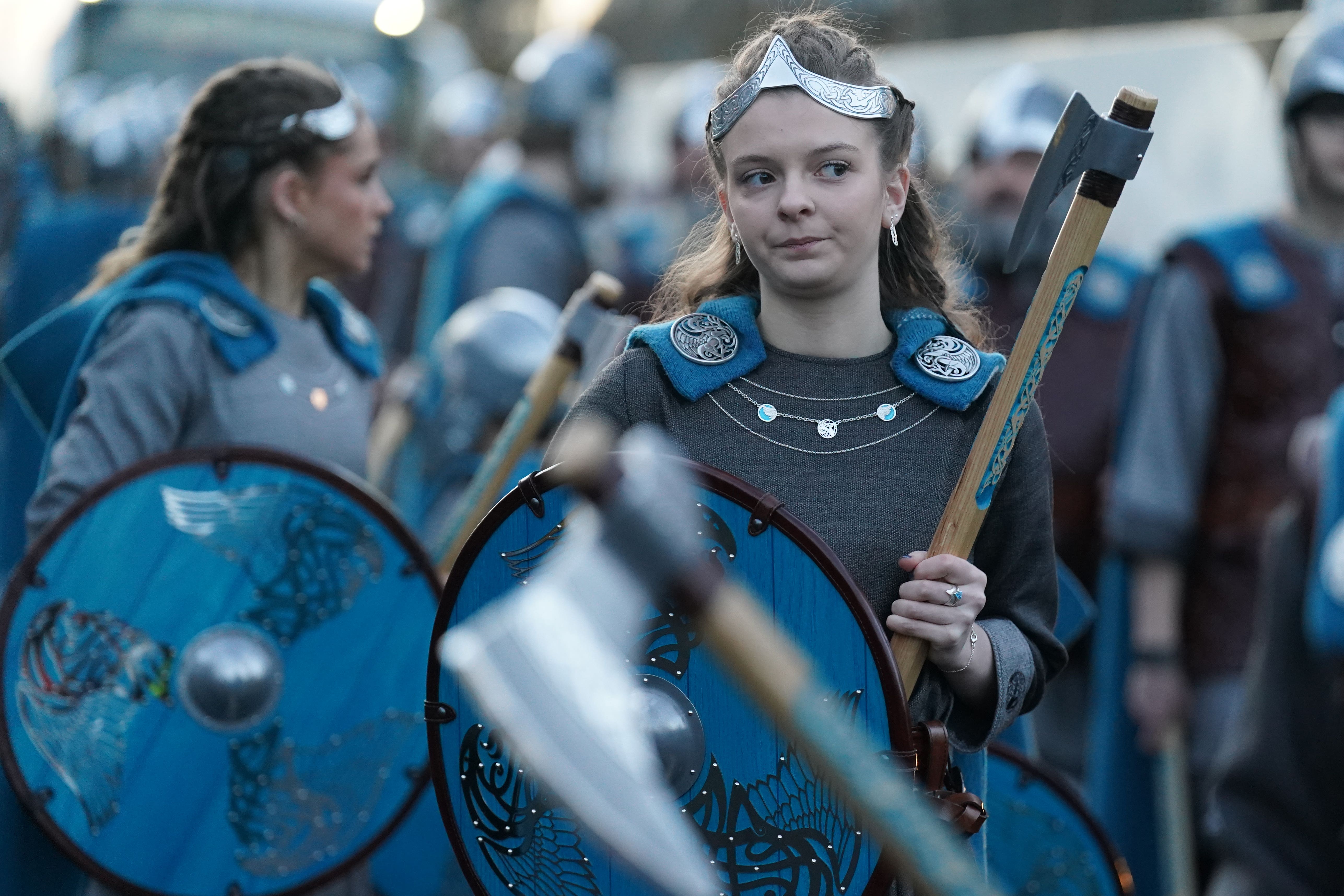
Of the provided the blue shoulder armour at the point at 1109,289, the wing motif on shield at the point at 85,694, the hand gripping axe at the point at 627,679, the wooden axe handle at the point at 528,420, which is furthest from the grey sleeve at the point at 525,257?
the hand gripping axe at the point at 627,679

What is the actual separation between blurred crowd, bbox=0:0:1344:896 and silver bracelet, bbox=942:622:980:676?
2.22 feet

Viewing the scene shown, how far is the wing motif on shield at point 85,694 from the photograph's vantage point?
256cm

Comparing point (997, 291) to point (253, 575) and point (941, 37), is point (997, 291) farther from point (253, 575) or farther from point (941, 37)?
point (941, 37)

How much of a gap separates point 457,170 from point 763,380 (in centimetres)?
839

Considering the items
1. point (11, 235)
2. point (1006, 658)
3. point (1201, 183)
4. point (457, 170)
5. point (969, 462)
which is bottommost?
point (457, 170)

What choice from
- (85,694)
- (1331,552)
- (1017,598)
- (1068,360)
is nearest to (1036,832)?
(1331,552)

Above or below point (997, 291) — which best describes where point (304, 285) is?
above

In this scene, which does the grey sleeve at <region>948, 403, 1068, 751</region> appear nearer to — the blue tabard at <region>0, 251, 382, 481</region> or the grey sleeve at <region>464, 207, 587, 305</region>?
the blue tabard at <region>0, 251, 382, 481</region>

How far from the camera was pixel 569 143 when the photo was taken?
6273 mm

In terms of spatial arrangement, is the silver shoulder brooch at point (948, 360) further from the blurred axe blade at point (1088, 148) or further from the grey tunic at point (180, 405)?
the grey tunic at point (180, 405)

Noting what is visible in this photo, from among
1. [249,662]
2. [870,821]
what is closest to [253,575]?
[249,662]

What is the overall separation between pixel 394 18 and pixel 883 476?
41.1 ft

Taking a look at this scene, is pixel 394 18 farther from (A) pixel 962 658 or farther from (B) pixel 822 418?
(A) pixel 962 658

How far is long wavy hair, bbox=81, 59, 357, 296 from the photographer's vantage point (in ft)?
10.4
